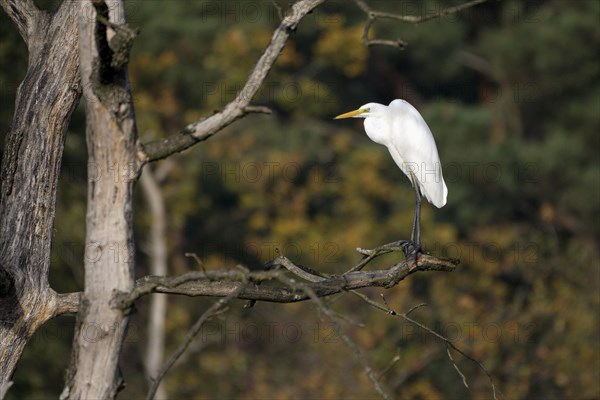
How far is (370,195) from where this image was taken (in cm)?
1531

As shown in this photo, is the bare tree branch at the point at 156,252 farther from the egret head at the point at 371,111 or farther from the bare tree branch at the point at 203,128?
the bare tree branch at the point at 203,128

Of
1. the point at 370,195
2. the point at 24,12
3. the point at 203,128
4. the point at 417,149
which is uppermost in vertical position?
the point at 24,12

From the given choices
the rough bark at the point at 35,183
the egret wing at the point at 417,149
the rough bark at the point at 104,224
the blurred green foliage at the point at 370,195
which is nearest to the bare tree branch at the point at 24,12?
the rough bark at the point at 35,183

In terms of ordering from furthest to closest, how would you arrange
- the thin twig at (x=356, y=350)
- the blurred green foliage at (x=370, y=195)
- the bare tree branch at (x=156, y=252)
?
1. the bare tree branch at (x=156, y=252)
2. the blurred green foliage at (x=370, y=195)
3. the thin twig at (x=356, y=350)

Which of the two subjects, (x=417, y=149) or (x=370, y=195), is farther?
(x=370, y=195)

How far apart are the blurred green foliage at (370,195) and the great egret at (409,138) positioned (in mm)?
5654

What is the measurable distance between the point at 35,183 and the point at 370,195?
11.8m

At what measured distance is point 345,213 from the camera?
15.0 meters

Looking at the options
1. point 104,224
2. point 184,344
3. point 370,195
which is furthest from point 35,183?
point 370,195

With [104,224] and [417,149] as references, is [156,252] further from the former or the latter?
[104,224]

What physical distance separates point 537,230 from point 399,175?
2424mm

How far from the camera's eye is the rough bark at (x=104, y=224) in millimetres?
2824

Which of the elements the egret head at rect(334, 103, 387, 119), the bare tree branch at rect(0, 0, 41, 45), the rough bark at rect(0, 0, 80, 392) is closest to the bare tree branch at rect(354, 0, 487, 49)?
the rough bark at rect(0, 0, 80, 392)

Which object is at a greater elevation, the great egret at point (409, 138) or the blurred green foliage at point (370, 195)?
the great egret at point (409, 138)
